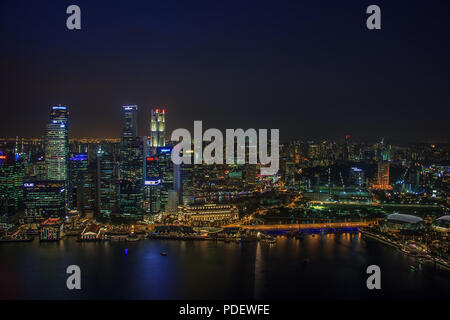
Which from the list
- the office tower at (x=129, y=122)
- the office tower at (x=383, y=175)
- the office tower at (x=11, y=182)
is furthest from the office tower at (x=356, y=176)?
the office tower at (x=11, y=182)

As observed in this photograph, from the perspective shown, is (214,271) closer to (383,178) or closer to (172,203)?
(172,203)

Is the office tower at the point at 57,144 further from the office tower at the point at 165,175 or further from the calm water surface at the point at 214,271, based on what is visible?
the calm water surface at the point at 214,271

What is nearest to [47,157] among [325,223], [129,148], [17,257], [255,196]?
[129,148]

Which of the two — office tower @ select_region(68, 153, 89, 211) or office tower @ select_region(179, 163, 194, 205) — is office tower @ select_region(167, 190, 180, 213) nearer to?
office tower @ select_region(179, 163, 194, 205)

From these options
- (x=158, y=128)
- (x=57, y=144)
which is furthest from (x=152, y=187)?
(x=158, y=128)

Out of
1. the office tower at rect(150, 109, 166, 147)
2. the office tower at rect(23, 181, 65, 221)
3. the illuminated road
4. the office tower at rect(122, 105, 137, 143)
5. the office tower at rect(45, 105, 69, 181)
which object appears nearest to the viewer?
the illuminated road

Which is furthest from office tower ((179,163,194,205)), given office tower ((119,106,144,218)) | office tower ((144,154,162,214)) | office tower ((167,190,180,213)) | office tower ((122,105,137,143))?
office tower ((122,105,137,143))
